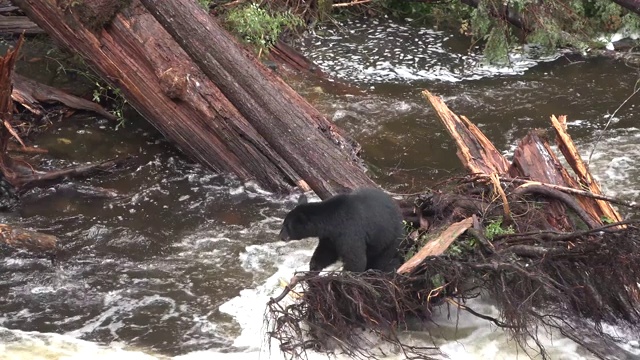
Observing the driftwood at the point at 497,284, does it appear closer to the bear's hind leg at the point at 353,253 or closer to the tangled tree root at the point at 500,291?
the tangled tree root at the point at 500,291

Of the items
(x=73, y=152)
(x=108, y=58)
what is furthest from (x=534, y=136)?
(x=73, y=152)

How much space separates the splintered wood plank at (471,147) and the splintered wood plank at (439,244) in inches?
36.2

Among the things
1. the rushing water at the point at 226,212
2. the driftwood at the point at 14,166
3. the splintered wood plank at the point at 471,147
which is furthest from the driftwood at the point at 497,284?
the driftwood at the point at 14,166

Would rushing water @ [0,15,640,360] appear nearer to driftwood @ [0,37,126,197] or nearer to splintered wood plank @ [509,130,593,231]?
driftwood @ [0,37,126,197]

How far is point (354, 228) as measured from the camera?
513 cm

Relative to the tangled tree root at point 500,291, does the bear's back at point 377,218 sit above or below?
above

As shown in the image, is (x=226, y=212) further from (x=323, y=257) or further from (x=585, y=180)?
(x=585, y=180)

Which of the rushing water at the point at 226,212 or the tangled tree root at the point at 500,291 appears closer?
the tangled tree root at the point at 500,291

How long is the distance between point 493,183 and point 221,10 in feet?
19.0

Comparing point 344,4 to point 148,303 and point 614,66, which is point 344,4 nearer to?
point 614,66

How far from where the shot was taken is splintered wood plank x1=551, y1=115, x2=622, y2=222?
592cm

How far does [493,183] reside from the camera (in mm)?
5637

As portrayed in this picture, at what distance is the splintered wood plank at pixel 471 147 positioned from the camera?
6125 mm

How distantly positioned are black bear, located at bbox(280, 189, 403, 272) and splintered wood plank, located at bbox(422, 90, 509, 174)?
3.47 ft
